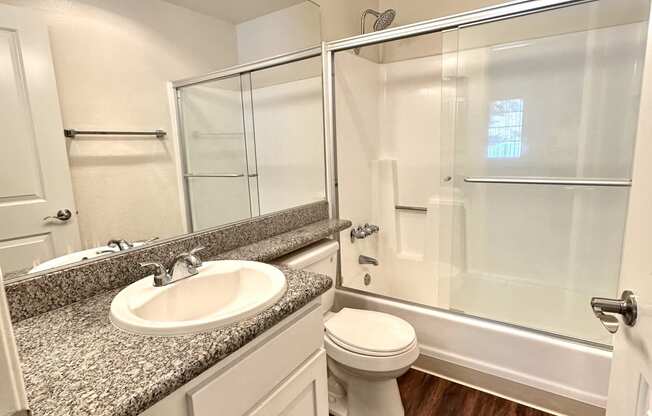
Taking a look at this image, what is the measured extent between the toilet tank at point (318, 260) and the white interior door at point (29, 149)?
0.78 metres

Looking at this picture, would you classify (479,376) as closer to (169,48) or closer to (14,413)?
(14,413)

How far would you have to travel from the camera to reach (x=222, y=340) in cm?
74

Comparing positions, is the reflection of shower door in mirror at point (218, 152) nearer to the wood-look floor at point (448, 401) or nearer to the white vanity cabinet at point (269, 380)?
the white vanity cabinet at point (269, 380)

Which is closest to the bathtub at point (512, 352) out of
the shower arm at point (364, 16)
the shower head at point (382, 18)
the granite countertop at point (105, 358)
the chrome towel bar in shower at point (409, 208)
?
the chrome towel bar in shower at point (409, 208)

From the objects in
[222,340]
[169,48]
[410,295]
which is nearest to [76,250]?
[222,340]

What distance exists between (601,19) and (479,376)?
6.55 ft

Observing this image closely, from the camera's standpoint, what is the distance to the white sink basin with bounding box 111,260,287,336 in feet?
2.58

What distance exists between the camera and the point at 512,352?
160 centimetres

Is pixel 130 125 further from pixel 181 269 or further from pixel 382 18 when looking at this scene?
pixel 382 18

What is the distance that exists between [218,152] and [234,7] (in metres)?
0.61

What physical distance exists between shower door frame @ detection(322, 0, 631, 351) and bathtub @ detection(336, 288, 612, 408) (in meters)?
0.03

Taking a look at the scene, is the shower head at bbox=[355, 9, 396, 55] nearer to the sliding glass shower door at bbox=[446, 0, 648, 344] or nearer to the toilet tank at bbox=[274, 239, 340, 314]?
the sliding glass shower door at bbox=[446, 0, 648, 344]

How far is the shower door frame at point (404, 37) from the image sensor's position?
4.85ft

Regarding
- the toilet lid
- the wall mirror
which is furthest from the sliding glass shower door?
the wall mirror
